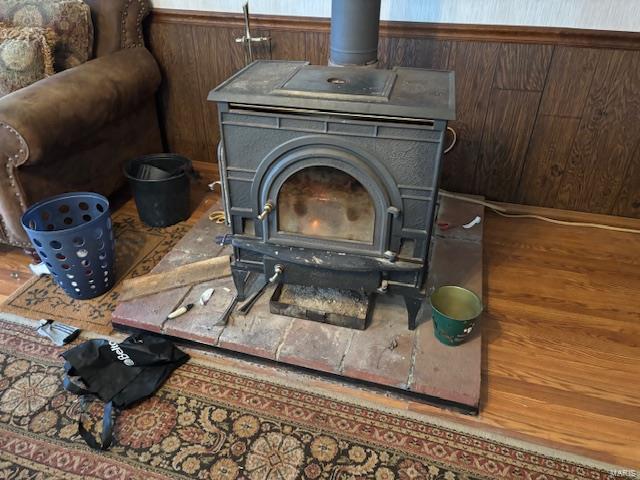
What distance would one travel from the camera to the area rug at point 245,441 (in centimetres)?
120

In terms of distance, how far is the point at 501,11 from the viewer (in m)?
1.83

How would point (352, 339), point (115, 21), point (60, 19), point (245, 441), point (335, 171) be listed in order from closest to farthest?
point (245, 441), point (335, 171), point (352, 339), point (60, 19), point (115, 21)

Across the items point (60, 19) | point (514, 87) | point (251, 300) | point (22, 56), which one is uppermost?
point (60, 19)

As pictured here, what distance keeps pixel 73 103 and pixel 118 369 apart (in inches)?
40.1

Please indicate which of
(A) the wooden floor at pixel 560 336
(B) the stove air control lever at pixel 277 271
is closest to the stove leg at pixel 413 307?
(A) the wooden floor at pixel 560 336

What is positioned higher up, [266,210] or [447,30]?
[447,30]

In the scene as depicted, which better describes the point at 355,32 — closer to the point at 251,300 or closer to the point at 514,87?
the point at 514,87

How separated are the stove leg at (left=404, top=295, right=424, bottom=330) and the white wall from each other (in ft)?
3.88

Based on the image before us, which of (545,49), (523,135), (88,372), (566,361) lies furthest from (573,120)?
(88,372)

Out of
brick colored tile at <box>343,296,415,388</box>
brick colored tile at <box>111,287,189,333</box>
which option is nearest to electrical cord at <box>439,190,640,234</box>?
brick colored tile at <box>343,296,415,388</box>

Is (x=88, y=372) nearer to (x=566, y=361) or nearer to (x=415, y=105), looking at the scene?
(x=415, y=105)

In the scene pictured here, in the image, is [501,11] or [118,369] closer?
[118,369]

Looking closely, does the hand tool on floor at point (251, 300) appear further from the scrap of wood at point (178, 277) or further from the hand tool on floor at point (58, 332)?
the hand tool on floor at point (58, 332)

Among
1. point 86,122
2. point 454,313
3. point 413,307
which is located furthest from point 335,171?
point 86,122
